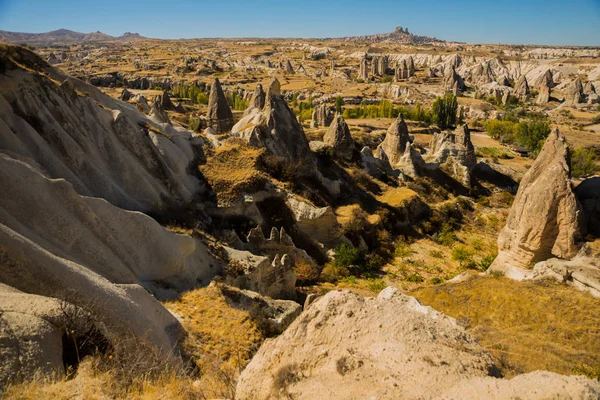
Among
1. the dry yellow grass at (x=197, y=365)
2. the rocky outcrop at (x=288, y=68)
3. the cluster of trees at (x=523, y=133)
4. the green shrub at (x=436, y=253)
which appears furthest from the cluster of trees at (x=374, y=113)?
the rocky outcrop at (x=288, y=68)

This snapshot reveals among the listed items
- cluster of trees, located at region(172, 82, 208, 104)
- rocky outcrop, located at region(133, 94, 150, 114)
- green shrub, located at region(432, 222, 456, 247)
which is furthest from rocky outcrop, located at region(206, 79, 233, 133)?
cluster of trees, located at region(172, 82, 208, 104)

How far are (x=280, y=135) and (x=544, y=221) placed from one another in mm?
14540

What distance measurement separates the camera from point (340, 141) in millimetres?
27516

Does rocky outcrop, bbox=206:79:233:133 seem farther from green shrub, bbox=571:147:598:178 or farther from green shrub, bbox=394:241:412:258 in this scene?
green shrub, bbox=571:147:598:178

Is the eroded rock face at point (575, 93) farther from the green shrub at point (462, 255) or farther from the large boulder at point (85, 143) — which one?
the large boulder at point (85, 143)

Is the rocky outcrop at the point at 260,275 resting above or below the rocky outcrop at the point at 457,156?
below

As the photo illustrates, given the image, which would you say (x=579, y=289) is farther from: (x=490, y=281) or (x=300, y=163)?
(x=300, y=163)

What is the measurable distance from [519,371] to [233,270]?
28.1ft

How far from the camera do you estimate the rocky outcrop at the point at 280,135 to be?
72.2 ft

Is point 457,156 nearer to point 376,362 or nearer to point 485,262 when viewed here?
point 485,262

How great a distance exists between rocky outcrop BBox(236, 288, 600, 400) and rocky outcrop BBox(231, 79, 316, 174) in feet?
52.4

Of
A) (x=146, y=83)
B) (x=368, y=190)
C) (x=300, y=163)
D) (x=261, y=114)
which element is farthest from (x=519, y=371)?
(x=146, y=83)

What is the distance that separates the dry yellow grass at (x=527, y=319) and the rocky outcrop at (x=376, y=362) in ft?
7.83

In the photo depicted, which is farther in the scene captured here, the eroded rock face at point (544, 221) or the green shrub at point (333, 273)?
the green shrub at point (333, 273)
